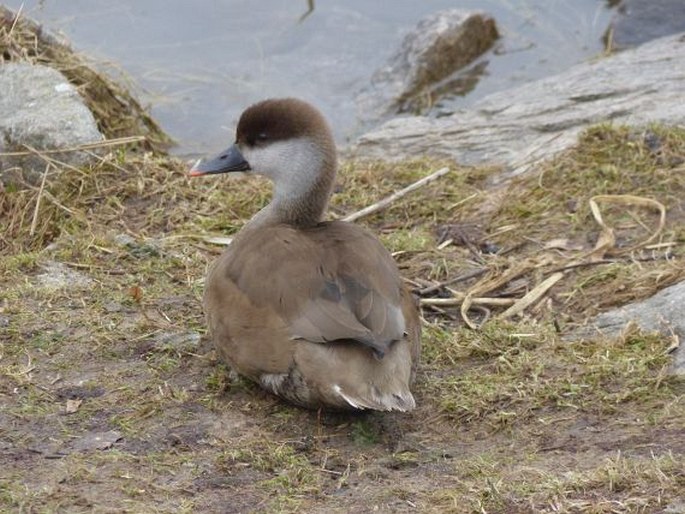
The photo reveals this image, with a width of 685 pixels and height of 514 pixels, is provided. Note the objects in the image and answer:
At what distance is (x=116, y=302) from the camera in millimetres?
5879

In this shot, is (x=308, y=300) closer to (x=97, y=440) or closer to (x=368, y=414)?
(x=368, y=414)

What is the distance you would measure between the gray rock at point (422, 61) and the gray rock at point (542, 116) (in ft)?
4.65

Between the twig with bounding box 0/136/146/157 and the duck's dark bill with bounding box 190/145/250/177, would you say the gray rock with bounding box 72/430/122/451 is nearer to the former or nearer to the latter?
the duck's dark bill with bounding box 190/145/250/177

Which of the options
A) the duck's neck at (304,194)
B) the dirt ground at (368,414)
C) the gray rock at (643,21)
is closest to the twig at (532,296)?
the dirt ground at (368,414)

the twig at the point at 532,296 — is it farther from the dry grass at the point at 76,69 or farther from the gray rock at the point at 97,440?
the dry grass at the point at 76,69

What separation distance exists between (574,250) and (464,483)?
2.56m

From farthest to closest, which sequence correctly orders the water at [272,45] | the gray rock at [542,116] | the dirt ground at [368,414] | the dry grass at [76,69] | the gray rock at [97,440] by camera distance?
the water at [272,45] < the dry grass at [76,69] < the gray rock at [542,116] < the gray rock at [97,440] < the dirt ground at [368,414]

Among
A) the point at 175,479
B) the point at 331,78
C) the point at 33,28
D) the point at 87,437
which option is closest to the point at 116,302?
the point at 87,437

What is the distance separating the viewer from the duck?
468 centimetres

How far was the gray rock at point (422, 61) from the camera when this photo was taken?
11.4 meters

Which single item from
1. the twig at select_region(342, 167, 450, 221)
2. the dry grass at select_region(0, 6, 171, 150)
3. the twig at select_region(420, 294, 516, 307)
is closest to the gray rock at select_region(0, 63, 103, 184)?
the dry grass at select_region(0, 6, 171, 150)

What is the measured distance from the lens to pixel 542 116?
8.97 m

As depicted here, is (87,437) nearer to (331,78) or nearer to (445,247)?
(445,247)

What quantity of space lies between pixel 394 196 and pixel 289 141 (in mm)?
1575
